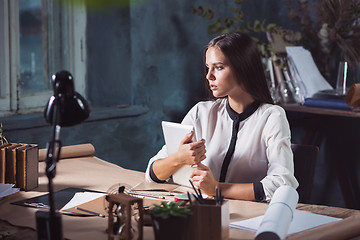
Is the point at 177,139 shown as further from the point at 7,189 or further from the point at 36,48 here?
the point at 36,48

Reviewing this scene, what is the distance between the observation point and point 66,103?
3.97ft

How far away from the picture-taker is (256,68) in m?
2.03

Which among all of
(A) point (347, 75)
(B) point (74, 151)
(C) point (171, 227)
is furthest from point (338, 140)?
(C) point (171, 227)

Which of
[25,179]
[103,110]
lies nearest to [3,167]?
Result: [25,179]

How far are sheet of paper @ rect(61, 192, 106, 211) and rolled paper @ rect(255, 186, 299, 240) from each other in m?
0.60

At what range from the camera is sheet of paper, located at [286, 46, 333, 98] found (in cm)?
331

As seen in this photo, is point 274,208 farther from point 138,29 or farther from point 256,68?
point 138,29

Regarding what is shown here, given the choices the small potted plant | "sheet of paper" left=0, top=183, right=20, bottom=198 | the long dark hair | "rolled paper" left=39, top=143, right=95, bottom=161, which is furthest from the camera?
"rolled paper" left=39, top=143, right=95, bottom=161

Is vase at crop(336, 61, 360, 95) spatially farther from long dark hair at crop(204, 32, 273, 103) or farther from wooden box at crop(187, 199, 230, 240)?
wooden box at crop(187, 199, 230, 240)

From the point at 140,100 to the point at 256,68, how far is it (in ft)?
4.76

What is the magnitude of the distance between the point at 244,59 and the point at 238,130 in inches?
11.1

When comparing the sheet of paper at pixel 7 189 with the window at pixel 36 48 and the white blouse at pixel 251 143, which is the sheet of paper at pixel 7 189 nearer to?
the white blouse at pixel 251 143

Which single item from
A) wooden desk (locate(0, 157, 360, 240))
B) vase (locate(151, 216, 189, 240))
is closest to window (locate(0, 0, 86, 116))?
wooden desk (locate(0, 157, 360, 240))

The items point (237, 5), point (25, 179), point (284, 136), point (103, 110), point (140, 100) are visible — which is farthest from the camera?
point (237, 5)
